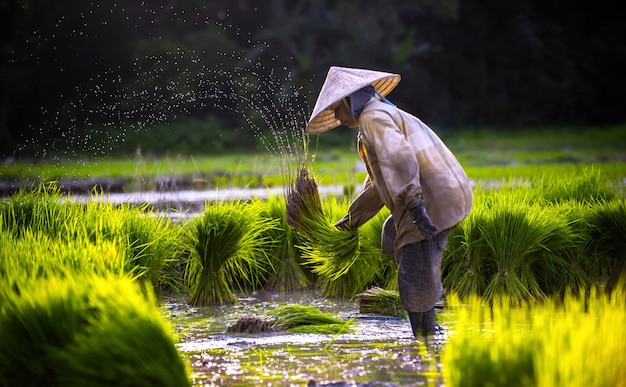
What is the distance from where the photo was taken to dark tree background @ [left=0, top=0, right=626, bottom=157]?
28188 millimetres

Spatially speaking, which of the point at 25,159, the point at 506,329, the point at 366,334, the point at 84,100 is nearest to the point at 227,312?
the point at 366,334

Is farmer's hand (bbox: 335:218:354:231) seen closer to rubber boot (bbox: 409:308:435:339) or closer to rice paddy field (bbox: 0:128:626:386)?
rice paddy field (bbox: 0:128:626:386)

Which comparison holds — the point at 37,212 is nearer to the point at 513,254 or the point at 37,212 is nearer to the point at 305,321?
the point at 305,321

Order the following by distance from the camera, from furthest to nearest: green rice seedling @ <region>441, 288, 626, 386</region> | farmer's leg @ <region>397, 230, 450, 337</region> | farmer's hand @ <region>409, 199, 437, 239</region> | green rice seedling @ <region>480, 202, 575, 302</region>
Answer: green rice seedling @ <region>480, 202, 575, 302</region> → farmer's leg @ <region>397, 230, 450, 337</region> → farmer's hand @ <region>409, 199, 437, 239</region> → green rice seedling @ <region>441, 288, 626, 386</region>

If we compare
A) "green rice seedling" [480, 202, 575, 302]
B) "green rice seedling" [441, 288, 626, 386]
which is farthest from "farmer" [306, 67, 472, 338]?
"green rice seedling" [441, 288, 626, 386]

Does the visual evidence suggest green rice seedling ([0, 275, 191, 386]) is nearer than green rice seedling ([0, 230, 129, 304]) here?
Yes

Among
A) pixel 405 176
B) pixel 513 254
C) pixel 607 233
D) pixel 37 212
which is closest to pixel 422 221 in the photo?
pixel 405 176

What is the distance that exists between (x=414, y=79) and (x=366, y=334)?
2604 centimetres

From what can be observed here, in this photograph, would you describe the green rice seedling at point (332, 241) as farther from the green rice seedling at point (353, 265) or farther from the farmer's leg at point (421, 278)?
the farmer's leg at point (421, 278)

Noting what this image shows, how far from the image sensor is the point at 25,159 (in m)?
25.0

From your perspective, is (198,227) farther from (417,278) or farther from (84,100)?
(84,100)

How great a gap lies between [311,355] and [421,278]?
696mm

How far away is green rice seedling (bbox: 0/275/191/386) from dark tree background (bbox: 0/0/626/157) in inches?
925

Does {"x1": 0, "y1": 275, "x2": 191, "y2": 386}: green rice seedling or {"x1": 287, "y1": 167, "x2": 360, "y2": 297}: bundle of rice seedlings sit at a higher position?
{"x1": 287, "y1": 167, "x2": 360, "y2": 297}: bundle of rice seedlings
